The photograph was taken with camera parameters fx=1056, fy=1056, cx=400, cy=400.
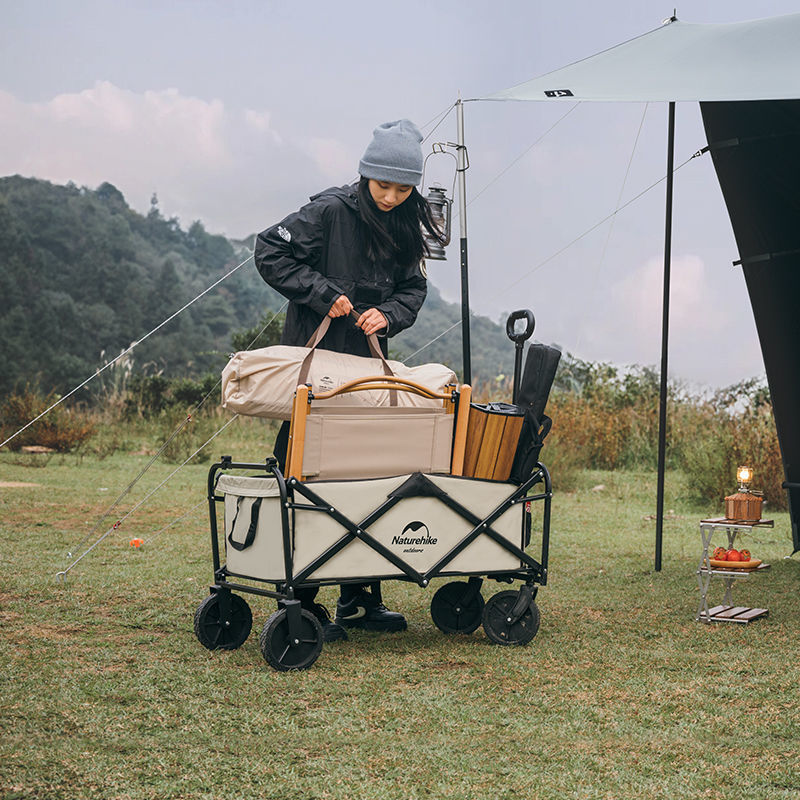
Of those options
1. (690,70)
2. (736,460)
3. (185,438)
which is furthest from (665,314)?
(185,438)

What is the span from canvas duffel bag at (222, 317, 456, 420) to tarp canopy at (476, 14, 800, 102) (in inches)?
51.2

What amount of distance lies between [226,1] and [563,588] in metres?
26.7

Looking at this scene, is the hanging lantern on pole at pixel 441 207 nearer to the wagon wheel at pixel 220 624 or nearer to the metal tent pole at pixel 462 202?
the metal tent pole at pixel 462 202

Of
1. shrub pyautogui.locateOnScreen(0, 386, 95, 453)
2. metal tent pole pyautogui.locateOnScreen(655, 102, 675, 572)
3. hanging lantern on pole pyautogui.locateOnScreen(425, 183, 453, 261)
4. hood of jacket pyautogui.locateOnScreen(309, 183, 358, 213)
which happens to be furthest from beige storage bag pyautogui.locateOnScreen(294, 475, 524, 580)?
shrub pyautogui.locateOnScreen(0, 386, 95, 453)

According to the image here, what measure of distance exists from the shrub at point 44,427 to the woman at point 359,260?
7.00 m

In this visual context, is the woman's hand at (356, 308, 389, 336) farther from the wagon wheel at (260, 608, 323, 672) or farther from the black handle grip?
the wagon wheel at (260, 608, 323, 672)

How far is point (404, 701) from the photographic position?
2.56 m

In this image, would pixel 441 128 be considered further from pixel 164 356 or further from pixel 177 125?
pixel 177 125

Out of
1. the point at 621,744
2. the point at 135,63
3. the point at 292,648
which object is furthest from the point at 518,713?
the point at 135,63

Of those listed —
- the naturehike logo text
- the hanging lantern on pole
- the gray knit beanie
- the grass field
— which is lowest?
the grass field

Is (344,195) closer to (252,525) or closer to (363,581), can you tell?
(252,525)

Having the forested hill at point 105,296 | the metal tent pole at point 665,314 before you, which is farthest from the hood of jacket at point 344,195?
the forested hill at point 105,296

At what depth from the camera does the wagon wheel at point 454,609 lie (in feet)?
11.1

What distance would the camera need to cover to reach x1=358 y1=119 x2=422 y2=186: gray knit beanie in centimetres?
316
